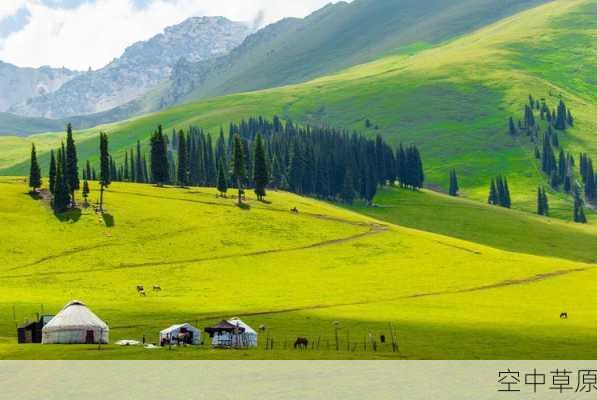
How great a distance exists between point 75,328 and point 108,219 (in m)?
71.6

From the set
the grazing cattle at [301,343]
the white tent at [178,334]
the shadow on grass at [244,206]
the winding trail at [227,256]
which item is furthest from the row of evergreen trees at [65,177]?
the grazing cattle at [301,343]

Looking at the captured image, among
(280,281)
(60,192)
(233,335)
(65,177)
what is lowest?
(233,335)

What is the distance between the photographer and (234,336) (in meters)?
90.8

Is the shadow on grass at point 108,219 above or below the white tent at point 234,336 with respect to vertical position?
above

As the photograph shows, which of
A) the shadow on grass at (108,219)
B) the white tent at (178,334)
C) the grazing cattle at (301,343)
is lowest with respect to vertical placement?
the grazing cattle at (301,343)

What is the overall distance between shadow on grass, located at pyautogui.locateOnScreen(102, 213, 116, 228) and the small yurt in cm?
7473

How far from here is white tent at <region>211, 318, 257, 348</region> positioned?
297ft

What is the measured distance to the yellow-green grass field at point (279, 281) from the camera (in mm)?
90688

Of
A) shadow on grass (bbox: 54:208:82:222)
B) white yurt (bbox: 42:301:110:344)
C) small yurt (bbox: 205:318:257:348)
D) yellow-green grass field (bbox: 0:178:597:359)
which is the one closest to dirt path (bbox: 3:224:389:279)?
yellow-green grass field (bbox: 0:178:597:359)

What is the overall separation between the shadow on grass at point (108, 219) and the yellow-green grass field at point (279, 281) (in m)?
0.29

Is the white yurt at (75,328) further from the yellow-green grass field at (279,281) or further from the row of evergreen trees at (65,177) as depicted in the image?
the row of evergreen trees at (65,177)

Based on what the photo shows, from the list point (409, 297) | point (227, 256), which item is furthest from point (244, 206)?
point (409, 297)

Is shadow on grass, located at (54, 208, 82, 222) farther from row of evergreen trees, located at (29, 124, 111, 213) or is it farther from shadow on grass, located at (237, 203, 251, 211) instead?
shadow on grass, located at (237, 203, 251, 211)

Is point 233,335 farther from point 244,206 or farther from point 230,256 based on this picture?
point 244,206
